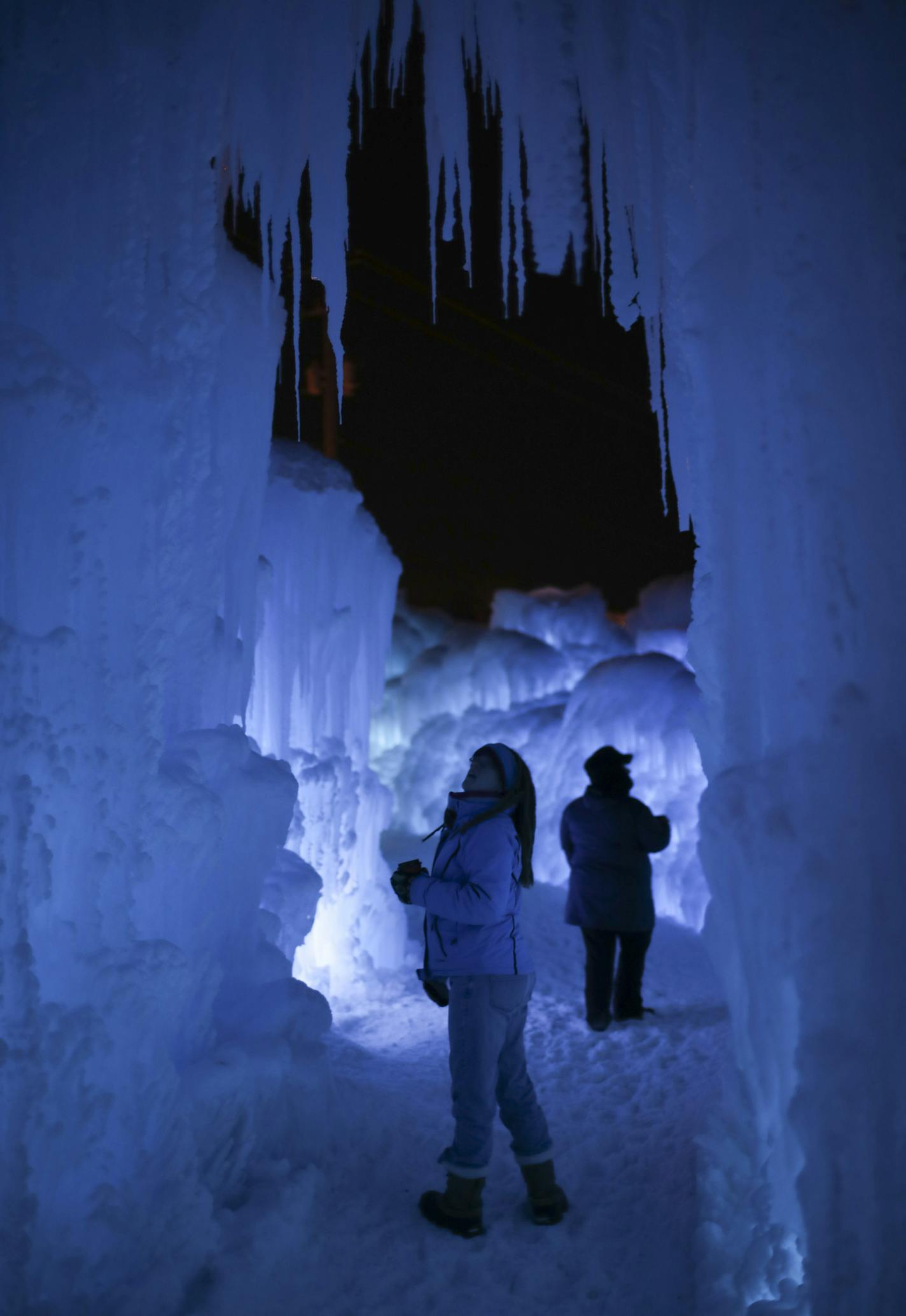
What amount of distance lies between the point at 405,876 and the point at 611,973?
258cm

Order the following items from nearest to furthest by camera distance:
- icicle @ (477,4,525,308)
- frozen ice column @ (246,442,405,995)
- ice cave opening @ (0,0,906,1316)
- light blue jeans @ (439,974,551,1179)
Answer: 1. ice cave opening @ (0,0,906,1316)
2. light blue jeans @ (439,974,551,1179)
3. icicle @ (477,4,525,308)
4. frozen ice column @ (246,442,405,995)

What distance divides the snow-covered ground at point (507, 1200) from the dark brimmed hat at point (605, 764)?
1391 millimetres

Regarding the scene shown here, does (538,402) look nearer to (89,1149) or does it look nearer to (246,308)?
(246,308)

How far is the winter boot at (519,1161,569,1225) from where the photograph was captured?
2.83 metres

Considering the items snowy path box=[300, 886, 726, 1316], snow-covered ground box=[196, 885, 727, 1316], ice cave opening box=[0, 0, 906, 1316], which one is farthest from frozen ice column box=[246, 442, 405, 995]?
ice cave opening box=[0, 0, 906, 1316]

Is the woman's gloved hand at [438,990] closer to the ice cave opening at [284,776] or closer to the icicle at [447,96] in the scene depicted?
the ice cave opening at [284,776]

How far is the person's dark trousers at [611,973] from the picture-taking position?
193 inches

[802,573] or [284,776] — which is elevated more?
[802,573]

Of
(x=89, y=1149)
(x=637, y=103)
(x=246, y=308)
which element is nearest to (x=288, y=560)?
(x=246, y=308)

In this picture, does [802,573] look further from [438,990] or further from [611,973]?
[611,973]

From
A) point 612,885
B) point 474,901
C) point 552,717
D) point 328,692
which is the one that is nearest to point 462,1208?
point 474,901

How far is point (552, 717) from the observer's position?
11.3 m

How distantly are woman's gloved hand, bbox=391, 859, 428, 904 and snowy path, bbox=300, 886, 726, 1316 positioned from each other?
1045 mm

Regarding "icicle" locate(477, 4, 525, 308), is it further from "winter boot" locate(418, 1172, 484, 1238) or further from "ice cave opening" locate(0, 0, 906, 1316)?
"winter boot" locate(418, 1172, 484, 1238)
